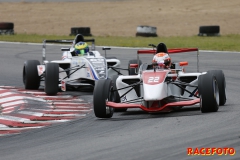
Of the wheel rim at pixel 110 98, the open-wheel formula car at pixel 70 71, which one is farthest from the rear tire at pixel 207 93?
the open-wheel formula car at pixel 70 71

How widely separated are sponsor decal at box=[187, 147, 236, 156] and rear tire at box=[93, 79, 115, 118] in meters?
3.44

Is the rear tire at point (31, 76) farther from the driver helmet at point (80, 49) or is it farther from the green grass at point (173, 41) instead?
the green grass at point (173, 41)

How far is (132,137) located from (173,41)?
765 inches

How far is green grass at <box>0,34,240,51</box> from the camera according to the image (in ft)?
89.5

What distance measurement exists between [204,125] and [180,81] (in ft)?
7.55

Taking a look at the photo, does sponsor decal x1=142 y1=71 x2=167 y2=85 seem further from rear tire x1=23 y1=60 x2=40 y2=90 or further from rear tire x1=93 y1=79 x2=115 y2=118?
rear tire x1=23 y1=60 x2=40 y2=90

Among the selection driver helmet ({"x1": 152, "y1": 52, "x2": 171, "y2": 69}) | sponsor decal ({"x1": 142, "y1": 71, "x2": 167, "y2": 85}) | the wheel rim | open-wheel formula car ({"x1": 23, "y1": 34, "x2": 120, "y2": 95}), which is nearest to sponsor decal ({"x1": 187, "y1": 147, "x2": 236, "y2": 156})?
sponsor decal ({"x1": 142, "y1": 71, "x2": 167, "y2": 85})

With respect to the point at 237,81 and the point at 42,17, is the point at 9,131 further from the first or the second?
the point at 42,17

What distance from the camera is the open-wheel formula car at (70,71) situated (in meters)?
15.6

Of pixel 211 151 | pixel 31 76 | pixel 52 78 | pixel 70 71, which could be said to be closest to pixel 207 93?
pixel 211 151

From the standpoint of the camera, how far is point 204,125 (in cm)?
1045

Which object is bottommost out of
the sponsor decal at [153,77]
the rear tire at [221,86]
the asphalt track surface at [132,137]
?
the asphalt track surface at [132,137]

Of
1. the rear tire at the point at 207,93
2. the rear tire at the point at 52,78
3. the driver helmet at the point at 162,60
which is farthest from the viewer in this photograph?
the rear tire at the point at 52,78

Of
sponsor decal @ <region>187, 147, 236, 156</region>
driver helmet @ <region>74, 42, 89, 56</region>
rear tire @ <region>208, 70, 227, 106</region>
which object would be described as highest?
driver helmet @ <region>74, 42, 89, 56</region>
